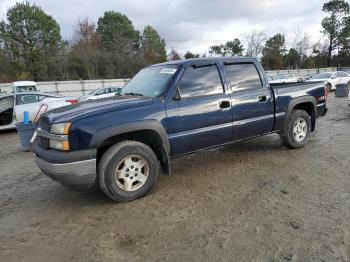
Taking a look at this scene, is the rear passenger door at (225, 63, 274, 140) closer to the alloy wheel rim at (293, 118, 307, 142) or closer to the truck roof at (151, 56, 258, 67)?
the truck roof at (151, 56, 258, 67)

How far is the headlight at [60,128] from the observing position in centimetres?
351

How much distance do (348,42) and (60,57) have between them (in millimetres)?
49113


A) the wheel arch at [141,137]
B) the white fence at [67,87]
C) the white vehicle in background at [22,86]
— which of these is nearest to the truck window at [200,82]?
the wheel arch at [141,137]

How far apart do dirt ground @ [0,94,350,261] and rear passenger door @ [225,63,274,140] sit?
65 cm

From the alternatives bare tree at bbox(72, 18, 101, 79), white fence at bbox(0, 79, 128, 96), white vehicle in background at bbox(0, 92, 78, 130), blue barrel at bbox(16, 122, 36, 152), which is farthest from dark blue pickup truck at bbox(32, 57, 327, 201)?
bare tree at bbox(72, 18, 101, 79)

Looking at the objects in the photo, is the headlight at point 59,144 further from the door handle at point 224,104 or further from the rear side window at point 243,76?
the rear side window at point 243,76

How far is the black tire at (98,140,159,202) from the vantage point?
3697 millimetres

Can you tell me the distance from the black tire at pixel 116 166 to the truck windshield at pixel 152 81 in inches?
33.2

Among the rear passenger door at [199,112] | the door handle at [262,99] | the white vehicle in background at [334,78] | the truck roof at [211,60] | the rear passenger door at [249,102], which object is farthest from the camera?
the white vehicle in background at [334,78]

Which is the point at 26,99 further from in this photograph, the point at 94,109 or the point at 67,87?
the point at 67,87

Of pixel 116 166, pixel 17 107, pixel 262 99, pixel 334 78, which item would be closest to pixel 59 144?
pixel 116 166

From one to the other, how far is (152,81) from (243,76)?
1.54 metres

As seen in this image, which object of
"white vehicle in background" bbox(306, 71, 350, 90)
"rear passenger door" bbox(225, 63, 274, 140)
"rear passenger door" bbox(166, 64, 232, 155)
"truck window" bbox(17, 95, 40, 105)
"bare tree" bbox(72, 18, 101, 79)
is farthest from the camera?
"bare tree" bbox(72, 18, 101, 79)

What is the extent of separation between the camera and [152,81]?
4625mm
